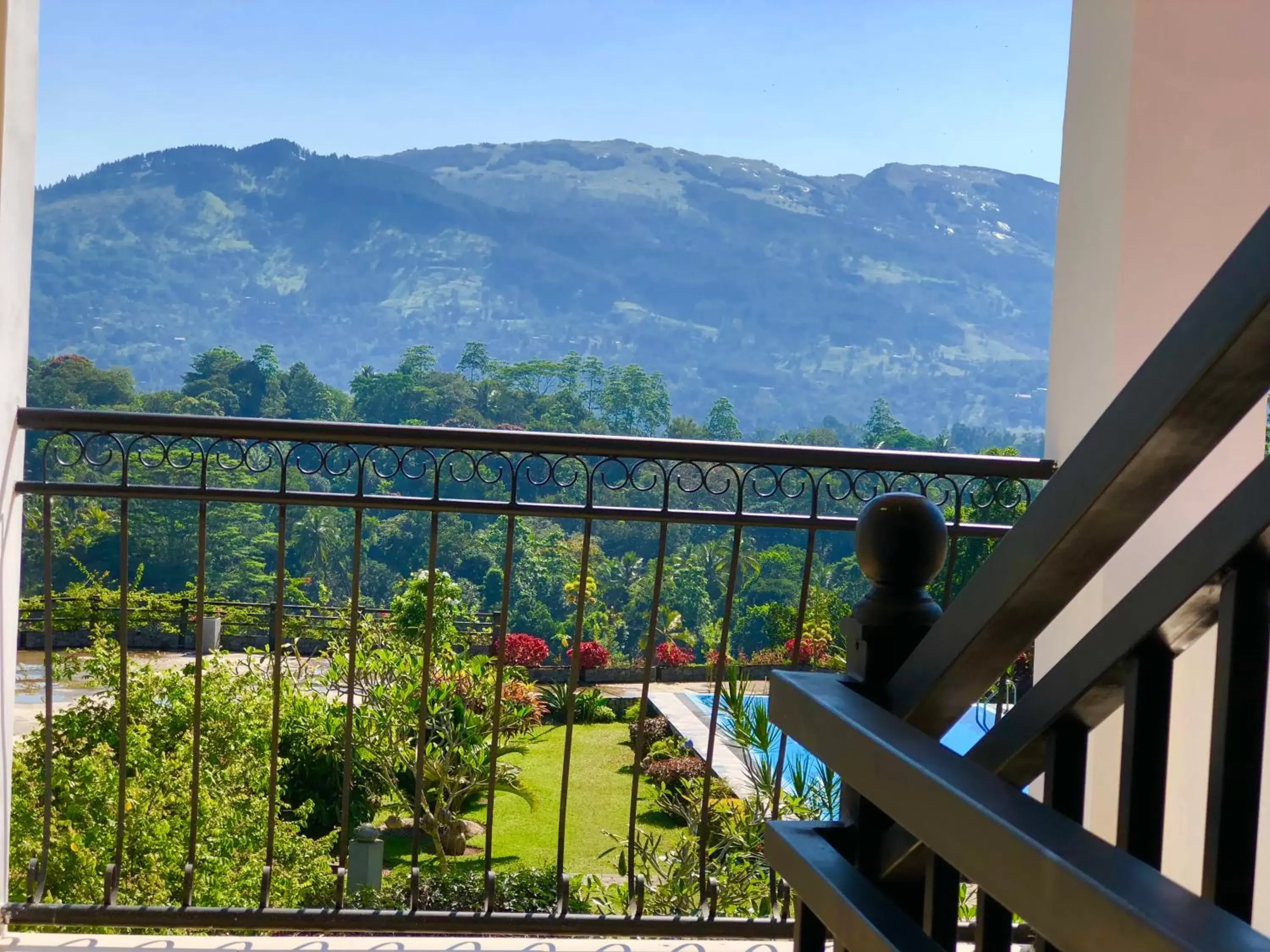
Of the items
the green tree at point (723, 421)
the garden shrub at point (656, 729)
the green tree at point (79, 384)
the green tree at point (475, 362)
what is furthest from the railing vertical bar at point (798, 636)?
the green tree at point (475, 362)

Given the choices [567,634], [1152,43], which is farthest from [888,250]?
[1152,43]

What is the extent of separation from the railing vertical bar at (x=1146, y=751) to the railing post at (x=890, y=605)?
19 centimetres

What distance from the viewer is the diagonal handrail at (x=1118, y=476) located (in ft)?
1.35

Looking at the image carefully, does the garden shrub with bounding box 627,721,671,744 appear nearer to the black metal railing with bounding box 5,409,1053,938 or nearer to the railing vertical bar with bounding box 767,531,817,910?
the railing vertical bar with bounding box 767,531,817,910

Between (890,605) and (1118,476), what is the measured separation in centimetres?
27

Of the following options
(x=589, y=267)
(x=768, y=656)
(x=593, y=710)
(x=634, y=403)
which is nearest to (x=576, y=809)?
(x=593, y=710)

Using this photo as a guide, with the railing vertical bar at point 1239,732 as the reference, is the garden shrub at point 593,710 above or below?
below

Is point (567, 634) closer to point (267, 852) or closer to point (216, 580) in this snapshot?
point (216, 580)

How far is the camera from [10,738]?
203cm

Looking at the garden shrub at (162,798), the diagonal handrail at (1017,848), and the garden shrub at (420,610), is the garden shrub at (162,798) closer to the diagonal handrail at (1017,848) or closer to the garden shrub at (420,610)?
the diagonal handrail at (1017,848)

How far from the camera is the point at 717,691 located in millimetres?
2115

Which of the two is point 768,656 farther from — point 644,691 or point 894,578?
point 894,578

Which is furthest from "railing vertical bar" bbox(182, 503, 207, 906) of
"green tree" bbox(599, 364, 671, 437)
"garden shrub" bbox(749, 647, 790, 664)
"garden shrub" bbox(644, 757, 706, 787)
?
"green tree" bbox(599, 364, 671, 437)

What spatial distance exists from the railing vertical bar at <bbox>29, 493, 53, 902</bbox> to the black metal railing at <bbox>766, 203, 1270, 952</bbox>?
5.69 ft
